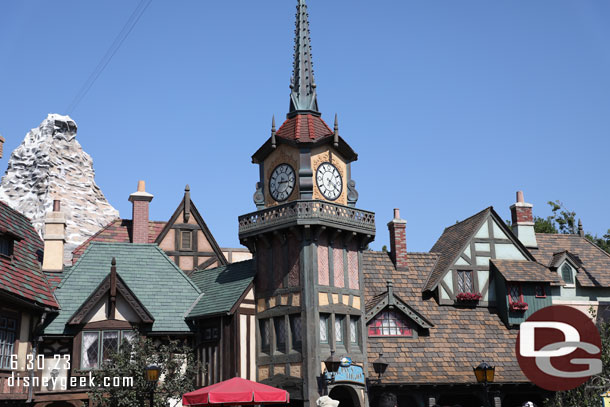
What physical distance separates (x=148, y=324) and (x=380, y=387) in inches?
353

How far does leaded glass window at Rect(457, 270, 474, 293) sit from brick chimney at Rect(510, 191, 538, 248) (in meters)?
4.74

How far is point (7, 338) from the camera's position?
24594 mm

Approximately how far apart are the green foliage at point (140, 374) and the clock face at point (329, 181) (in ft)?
25.4

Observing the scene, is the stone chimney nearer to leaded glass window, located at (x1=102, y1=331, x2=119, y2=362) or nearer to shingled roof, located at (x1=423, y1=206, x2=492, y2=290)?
leaded glass window, located at (x1=102, y1=331, x2=119, y2=362)

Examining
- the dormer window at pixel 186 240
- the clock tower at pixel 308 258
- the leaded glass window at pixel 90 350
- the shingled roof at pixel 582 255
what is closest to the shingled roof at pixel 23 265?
the leaded glass window at pixel 90 350

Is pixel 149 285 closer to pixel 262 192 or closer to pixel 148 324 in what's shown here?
pixel 148 324

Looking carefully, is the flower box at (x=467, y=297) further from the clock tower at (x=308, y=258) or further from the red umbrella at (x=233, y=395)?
the red umbrella at (x=233, y=395)

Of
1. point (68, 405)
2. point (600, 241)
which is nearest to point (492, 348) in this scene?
point (68, 405)

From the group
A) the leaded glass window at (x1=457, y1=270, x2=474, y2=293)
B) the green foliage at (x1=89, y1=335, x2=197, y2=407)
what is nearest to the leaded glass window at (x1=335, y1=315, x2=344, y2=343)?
the green foliage at (x1=89, y1=335, x2=197, y2=407)

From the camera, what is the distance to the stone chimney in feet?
95.2

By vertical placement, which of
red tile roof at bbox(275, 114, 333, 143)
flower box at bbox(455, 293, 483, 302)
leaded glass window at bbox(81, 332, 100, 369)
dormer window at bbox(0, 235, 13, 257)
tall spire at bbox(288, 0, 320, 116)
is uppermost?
tall spire at bbox(288, 0, 320, 116)

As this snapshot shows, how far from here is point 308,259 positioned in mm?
26703

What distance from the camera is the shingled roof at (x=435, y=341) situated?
28.5m

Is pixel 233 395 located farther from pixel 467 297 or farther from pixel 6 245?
pixel 467 297
